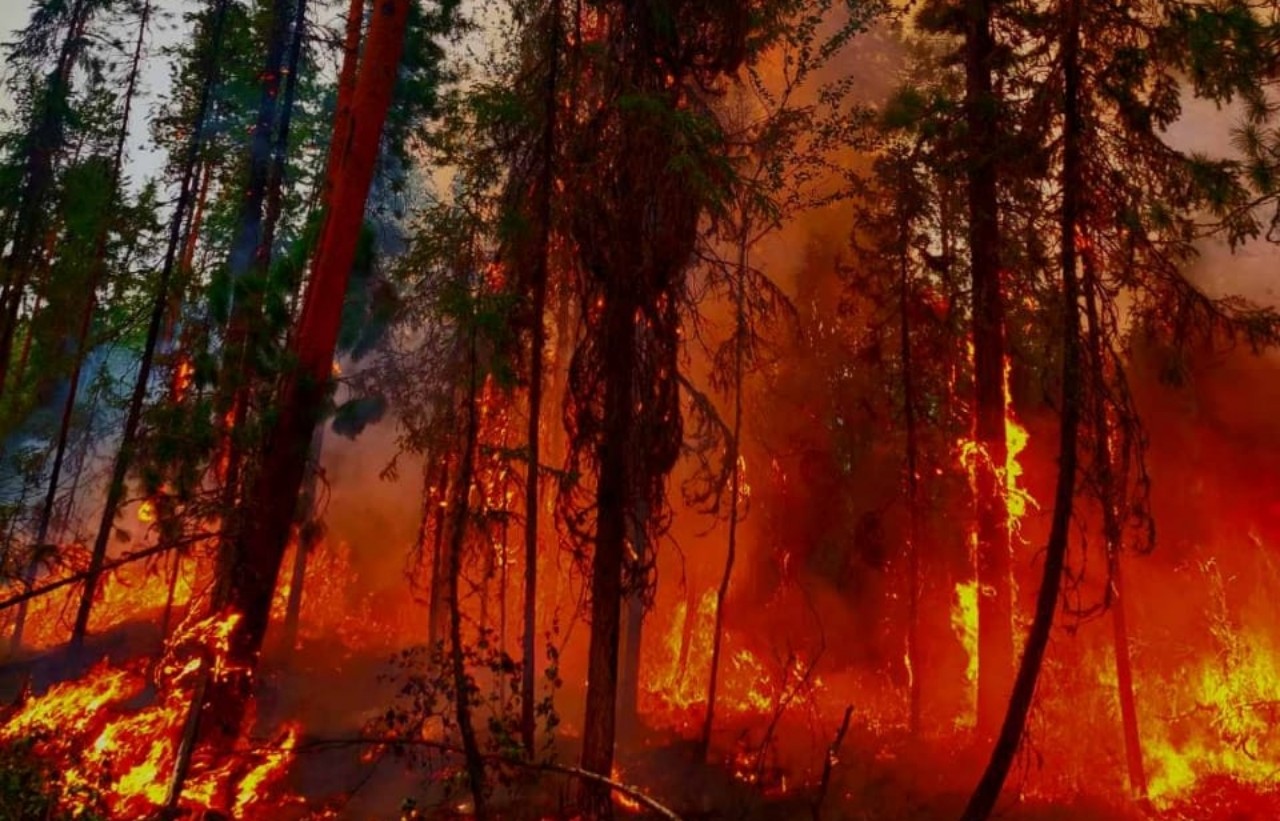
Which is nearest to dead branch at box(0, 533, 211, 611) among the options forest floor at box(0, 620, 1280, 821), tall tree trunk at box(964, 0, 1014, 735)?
forest floor at box(0, 620, 1280, 821)

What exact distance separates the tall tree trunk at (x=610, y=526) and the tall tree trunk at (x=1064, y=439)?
165 inches

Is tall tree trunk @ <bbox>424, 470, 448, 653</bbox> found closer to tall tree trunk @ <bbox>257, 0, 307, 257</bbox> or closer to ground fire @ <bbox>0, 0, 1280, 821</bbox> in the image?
ground fire @ <bbox>0, 0, 1280, 821</bbox>

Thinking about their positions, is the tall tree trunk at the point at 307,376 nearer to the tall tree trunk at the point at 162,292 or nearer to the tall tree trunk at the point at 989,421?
the tall tree trunk at the point at 162,292

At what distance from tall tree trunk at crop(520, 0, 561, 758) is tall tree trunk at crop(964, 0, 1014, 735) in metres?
6.24

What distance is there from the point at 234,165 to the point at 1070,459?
62.0 feet

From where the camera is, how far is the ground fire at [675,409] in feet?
29.4

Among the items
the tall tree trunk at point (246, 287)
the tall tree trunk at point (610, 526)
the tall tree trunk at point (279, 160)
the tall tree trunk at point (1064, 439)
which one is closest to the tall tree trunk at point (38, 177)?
the tall tree trunk at point (246, 287)

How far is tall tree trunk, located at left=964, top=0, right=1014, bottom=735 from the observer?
11.9m

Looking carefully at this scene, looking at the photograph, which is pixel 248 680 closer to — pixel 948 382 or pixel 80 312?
pixel 948 382

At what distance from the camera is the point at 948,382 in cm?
1781

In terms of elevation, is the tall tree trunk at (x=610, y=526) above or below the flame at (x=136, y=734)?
above

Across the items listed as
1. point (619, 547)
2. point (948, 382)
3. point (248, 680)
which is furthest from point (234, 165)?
point (948, 382)

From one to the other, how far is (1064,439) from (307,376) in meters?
9.59

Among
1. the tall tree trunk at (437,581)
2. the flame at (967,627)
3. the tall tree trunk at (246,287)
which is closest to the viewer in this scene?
the tall tree trunk at (246,287)
